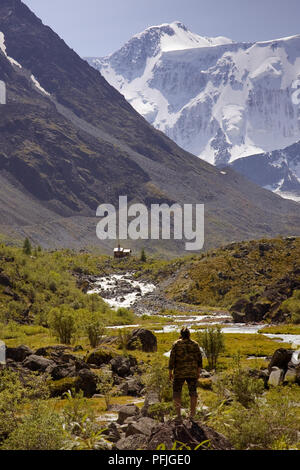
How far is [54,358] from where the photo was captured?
24094mm

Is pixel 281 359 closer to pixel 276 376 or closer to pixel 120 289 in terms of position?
pixel 276 376

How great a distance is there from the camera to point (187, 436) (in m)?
10.5

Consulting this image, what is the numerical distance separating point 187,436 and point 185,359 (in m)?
3.09

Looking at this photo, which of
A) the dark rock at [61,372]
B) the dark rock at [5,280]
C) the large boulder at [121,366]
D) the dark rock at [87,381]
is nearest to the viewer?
the dark rock at [87,381]

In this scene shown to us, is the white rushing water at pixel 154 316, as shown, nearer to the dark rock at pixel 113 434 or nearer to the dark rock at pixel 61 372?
the dark rock at pixel 61 372

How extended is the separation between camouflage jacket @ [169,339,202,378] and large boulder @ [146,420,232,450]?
2.48 meters

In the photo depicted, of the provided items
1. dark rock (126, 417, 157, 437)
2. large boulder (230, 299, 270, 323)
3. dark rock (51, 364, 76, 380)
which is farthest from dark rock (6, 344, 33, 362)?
large boulder (230, 299, 270, 323)

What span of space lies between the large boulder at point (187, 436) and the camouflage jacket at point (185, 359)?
248 cm

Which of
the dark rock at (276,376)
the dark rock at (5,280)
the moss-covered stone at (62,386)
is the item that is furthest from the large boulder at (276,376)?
the dark rock at (5,280)

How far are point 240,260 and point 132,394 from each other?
67.5 meters

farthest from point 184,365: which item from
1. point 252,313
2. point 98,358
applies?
point 252,313

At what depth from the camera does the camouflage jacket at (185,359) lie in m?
13.5
